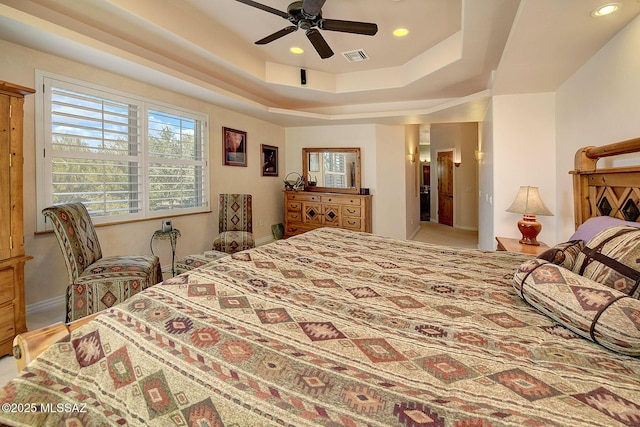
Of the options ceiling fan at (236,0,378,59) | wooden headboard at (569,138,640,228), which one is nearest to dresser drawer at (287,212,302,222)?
ceiling fan at (236,0,378,59)

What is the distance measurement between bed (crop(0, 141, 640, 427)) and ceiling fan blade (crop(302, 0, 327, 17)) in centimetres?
218

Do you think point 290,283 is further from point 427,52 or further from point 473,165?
point 473,165

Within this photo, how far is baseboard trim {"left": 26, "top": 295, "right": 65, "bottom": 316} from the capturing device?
2709 mm

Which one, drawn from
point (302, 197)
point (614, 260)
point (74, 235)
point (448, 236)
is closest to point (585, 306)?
point (614, 260)

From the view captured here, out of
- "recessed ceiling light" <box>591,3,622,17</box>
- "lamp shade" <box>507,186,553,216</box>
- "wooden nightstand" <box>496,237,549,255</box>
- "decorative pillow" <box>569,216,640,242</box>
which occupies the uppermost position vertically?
"recessed ceiling light" <box>591,3,622,17</box>

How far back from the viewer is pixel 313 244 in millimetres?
2256

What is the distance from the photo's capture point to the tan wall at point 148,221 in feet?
8.72

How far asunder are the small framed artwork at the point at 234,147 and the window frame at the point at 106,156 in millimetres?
384

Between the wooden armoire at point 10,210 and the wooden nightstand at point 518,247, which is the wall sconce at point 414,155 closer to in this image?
the wooden nightstand at point 518,247

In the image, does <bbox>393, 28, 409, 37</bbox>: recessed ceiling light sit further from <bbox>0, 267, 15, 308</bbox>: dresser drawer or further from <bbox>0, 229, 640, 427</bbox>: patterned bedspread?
<bbox>0, 267, 15, 308</bbox>: dresser drawer

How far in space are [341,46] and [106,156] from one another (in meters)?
3.00

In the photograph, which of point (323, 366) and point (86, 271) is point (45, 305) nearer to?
point (86, 271)

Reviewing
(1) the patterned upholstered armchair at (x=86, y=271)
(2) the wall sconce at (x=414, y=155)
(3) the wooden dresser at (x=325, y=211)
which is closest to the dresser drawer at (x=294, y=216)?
(3) the wooden dresser at (x=325, y=211)

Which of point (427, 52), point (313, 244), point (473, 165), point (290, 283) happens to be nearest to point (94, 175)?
point (313, 244)
